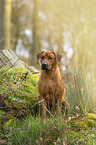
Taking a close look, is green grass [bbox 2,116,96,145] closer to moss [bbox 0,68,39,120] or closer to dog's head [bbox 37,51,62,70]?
moss [bbox 0,68,39,120]

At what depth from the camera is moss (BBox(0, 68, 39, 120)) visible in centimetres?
324

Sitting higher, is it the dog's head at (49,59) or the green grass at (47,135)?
the dog's head at (49,59)

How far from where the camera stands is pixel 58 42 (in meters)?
3.76

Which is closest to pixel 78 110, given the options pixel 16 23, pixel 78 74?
pixel 78 74

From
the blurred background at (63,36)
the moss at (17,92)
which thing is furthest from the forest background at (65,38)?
the moss at (17,92)

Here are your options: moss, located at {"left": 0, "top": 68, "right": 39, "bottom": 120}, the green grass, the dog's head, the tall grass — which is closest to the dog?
the dog's head

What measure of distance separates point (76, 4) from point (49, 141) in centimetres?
906

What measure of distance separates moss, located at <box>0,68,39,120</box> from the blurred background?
0.55 m

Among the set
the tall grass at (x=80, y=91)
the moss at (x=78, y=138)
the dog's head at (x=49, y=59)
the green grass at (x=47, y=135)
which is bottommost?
the moss at (x=78, y=138)

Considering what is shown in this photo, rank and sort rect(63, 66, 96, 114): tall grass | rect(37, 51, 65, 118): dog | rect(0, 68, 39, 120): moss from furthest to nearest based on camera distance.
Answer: rect(63, 66, 96, 114): tall grass, rect(37, 51, 65, 118): dog, rect(0, 68, 39, 120): moss

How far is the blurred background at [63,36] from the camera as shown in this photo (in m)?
3.64

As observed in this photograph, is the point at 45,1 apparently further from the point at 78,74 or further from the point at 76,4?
the point at 78,74

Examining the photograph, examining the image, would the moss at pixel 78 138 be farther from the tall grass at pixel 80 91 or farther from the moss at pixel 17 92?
the moss at pixel 17 92

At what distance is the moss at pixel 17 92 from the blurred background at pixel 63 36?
21.5 inches
